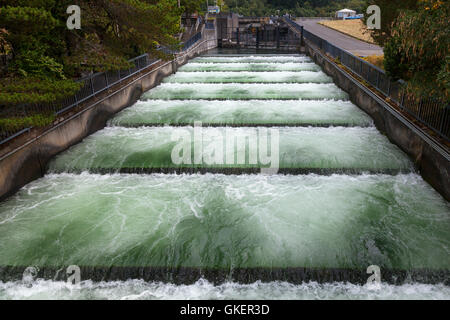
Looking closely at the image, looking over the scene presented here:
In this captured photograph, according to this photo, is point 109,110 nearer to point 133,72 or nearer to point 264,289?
point 133,72

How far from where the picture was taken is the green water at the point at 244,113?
14555 mm

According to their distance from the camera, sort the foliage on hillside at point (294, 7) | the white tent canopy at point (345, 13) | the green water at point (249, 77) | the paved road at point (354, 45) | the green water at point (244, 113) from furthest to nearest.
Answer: the foliage on hillside at point (294, 7)
the white tent canopy at point (345, 13)
the paved road at point (354, 45)
the green water at point (249, 77)
the green water at point (244, 113)

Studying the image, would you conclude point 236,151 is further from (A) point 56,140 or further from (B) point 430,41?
(B) point 430,41

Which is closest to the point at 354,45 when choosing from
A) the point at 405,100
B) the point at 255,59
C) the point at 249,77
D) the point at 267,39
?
the point at 255,59

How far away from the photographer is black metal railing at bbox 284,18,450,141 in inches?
380

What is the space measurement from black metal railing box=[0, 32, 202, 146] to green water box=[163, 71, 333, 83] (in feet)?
9.64

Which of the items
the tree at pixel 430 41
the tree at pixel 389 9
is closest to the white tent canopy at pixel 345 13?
the tree at pixel 389 9

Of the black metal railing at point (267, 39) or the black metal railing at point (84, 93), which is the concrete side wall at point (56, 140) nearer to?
the black metal railing at point (84, 93)

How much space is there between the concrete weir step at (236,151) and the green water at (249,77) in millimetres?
8600

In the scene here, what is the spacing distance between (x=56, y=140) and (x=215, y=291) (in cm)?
789

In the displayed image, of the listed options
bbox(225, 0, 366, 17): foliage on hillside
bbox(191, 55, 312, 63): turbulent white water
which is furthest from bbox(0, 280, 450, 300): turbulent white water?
bbox(225, 0, 366, 17): foliage on hillside

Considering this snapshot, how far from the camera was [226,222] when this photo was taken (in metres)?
8.42

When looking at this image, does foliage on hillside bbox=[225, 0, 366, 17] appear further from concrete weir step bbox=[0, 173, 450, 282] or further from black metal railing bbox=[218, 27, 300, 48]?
concrete weir step bbox=[0, 173, 450, 282]

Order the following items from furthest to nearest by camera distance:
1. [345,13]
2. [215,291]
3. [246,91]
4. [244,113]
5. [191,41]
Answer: [345,13]
[191,41]
[246,91]
[244,113]
[215,291]
